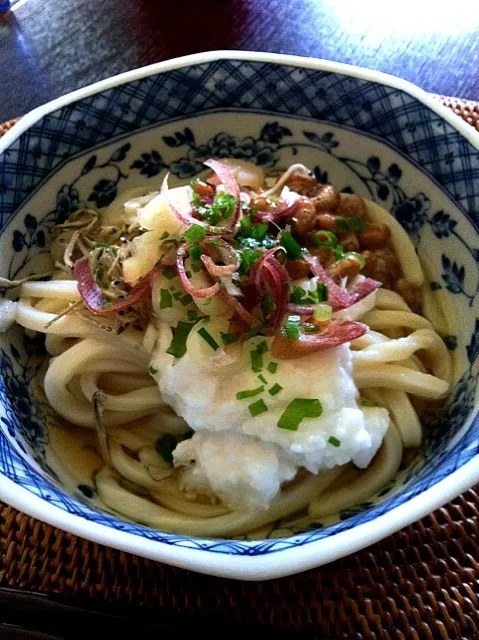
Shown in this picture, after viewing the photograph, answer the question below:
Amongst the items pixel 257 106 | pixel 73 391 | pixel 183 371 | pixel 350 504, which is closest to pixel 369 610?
pixel 350 504

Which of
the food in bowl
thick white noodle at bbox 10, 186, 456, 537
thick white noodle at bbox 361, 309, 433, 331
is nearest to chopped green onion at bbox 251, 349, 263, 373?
the food in bowl

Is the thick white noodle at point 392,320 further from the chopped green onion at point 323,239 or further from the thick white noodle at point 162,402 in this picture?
the chopped green onion at point 323,239

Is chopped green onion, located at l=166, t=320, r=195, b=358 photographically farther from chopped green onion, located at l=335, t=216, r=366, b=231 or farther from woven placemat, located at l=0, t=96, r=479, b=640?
chopped green onion, located at l=335, t=216, r=366, b=231

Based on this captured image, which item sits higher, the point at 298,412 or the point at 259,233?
the point at 259,233

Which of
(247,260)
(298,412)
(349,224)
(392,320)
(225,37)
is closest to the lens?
(298,412)

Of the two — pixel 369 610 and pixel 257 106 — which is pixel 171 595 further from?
pixel 257 106

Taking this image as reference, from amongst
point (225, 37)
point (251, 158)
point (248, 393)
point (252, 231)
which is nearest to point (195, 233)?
point (252, 231)

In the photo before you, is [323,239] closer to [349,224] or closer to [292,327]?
[349,224]

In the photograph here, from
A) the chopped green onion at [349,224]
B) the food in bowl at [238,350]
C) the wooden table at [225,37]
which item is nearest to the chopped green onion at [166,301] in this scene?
the food in bowl at [238,350]
